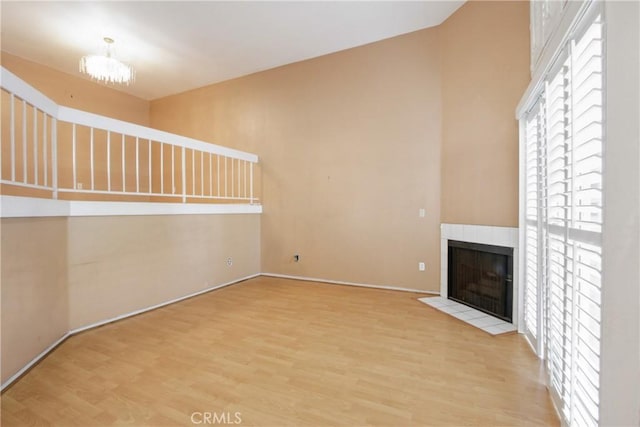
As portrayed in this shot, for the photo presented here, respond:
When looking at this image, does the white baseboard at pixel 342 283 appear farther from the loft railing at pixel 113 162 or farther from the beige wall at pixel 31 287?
the beige wall at pixel 31 287

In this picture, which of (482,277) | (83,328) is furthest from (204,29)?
(482,277)

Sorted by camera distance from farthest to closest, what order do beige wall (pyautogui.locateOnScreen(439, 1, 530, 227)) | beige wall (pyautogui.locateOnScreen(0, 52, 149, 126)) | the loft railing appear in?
beige wall (pyautogui.locateOnScreen(0, 52, 149, 126)) → the loft railing → beige wall (pyautogui.locateOnScreen(439, 1, 530, 227))

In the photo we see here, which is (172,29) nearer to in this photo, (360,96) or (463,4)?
(360,96)

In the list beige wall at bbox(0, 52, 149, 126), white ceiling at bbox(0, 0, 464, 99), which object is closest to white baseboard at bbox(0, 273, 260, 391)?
white ceiling at bbox(0, 0, 464, 99)

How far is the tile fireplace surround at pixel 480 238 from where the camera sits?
290 centimetres

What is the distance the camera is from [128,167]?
6.24 m

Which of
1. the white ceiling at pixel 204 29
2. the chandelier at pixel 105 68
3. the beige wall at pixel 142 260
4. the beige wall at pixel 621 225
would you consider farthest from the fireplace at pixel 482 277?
the chandelier at pixel 105 68

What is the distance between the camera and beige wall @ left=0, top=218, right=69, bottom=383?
2.01m

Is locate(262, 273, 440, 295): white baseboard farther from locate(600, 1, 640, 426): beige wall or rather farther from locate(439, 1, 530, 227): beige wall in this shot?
locate(600, 1, 640, 426): beige wall

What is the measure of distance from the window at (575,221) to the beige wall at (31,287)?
3281mm

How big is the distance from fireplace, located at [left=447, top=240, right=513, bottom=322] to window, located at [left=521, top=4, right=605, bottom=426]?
1.04 metres

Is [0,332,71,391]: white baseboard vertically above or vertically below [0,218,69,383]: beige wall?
below

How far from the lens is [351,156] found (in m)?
4.60

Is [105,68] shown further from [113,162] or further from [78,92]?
[113,162]
